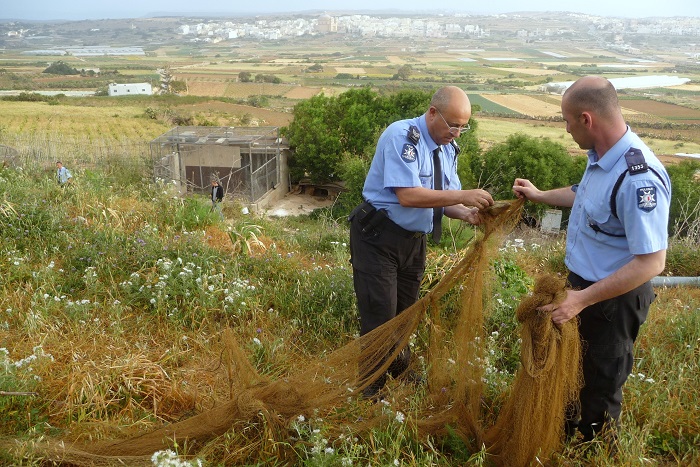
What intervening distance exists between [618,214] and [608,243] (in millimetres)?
173

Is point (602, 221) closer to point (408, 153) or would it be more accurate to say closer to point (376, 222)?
point (408, 153)

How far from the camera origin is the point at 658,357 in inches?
150

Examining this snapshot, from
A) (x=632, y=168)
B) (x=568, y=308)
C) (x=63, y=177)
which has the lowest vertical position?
(x=63, y=177)

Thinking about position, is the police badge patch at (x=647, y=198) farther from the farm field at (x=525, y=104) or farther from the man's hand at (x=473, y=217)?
the farm field at (x=525, y=104)

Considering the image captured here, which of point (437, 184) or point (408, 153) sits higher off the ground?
point (408, 153)

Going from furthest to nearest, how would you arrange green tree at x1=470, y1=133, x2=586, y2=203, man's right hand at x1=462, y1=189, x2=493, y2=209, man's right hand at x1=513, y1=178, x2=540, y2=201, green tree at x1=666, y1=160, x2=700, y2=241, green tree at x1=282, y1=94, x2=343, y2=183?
green tree at x1=282, y1=94, x2=343, y2=183, green tree at x1=470, y1=133, x2=586, y2=203, green tree at x1=666, y1=160, x2=700, y2=241, man's right hand at x1=513, y1=178, x2=540, y2=201, man's right hand at x1=462, y1=189, x2=493, y2=209

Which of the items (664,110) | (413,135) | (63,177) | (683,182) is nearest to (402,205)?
(413,135)

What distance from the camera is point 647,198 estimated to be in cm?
249

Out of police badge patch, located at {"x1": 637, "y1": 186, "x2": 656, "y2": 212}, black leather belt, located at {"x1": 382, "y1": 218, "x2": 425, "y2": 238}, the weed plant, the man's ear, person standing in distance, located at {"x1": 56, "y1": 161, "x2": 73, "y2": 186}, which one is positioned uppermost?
the man's ear

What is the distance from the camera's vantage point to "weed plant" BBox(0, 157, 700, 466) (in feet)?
9.41

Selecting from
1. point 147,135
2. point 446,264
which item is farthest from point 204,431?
point 147,135

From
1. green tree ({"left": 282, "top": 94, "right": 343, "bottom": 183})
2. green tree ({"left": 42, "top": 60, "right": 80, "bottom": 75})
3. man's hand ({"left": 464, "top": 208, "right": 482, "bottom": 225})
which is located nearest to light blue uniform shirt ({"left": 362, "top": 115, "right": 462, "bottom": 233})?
man's hand ({"left": 464, "top": 208, "right": 482, "bottom": 225})

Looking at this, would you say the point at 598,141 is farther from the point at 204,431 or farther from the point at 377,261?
the point at 204,431

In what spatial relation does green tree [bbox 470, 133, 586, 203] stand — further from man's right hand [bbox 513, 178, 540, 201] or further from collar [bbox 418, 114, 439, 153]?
man's right hand [bbox 513, 178, 540, 201]
